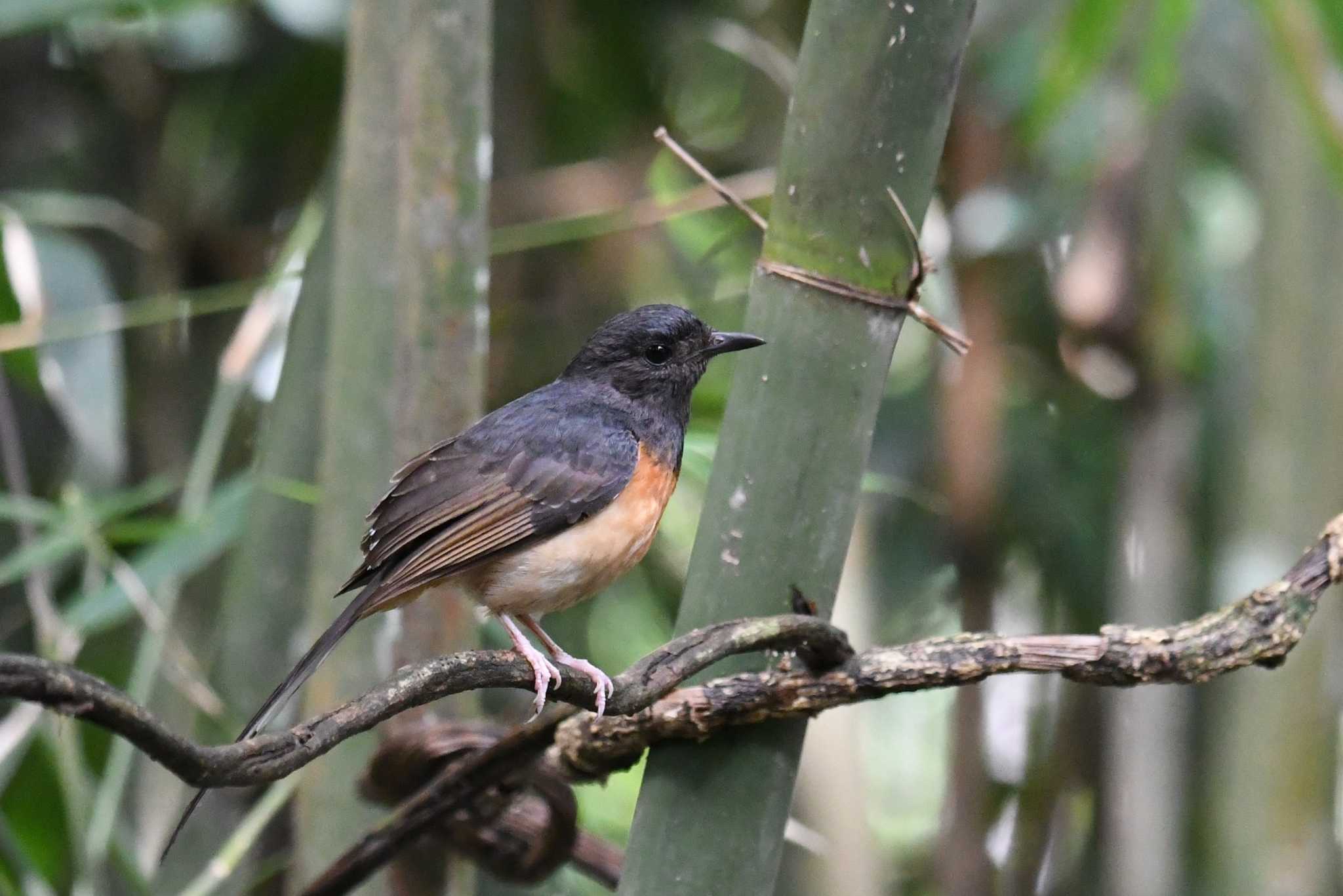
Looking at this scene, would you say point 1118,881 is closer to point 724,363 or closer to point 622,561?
point 622,561

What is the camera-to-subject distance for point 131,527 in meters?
2.88

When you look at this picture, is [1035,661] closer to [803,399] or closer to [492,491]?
[803,399]

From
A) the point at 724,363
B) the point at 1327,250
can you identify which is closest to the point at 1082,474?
the point at 724,363

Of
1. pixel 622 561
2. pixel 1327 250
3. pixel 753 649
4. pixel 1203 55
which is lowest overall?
pixel 753 649

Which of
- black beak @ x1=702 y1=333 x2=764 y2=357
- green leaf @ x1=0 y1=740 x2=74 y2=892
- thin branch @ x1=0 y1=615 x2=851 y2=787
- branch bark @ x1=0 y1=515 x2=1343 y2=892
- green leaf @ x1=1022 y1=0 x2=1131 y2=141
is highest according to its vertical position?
green leaf @ x1=1022 y1=0 x2=1131 y2=141

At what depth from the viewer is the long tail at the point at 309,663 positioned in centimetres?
179

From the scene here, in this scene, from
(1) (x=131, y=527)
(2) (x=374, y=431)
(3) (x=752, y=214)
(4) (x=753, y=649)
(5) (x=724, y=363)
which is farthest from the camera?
(5) (x=724, y=363)

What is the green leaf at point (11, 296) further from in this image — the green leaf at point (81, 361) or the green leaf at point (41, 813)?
the green leaf at point (41, 813)

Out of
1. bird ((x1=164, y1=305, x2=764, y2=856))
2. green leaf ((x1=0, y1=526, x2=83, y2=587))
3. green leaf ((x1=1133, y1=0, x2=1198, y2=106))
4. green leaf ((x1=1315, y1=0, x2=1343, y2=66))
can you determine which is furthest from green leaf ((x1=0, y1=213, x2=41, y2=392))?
green leaf ((x1=1315, y1=0, x2=1343, y2=66))

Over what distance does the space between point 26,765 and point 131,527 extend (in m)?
0.74

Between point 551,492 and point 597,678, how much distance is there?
0.62 meters

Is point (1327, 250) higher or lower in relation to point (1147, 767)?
higher

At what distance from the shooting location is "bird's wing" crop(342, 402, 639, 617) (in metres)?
2.38

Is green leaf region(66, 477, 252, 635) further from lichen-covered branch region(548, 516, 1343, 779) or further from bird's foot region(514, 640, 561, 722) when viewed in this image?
lichen-covered branch region(548, 516, 1343, 779)
